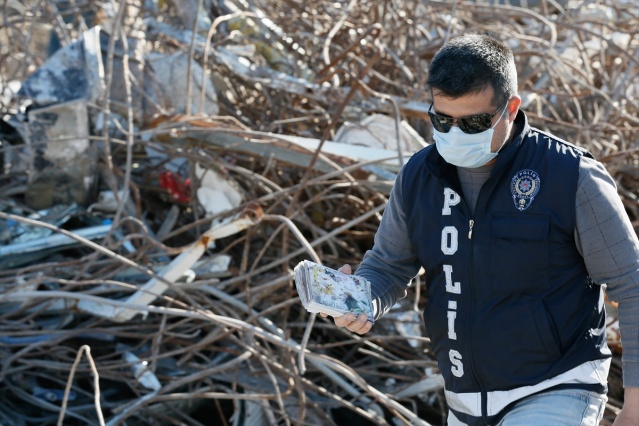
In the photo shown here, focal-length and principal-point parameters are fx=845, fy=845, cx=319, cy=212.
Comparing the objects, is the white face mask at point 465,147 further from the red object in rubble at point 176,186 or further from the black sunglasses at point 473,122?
the red object in rubble at point 176,186

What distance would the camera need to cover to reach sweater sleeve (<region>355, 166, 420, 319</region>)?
84.7 inches

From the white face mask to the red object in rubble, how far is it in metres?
2.47

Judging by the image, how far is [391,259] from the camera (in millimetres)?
2184

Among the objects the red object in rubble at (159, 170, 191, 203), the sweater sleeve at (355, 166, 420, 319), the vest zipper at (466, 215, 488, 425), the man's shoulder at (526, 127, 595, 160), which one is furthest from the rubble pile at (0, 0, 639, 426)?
the man's shoulder at (526, 127, 595, 160)

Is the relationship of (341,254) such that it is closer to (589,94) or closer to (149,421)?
(149,421)

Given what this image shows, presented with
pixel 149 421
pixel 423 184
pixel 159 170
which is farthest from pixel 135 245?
pixel 423 184

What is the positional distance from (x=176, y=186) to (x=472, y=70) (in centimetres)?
266

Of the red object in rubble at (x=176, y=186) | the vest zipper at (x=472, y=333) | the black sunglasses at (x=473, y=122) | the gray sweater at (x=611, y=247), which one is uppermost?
the black sunglasses at (x=473, y=122)

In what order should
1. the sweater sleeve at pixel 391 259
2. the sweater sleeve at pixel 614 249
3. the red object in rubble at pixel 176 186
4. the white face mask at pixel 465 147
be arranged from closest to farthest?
the sweater sleeve at pixel 614 249 → the white face mask at pixel 465 147 → the sweater sleeve at pixel 391 259 → the red object in rubble at pixel 176 186

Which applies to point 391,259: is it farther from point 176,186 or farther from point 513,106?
point 176,186

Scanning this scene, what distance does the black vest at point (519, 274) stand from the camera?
1885mm

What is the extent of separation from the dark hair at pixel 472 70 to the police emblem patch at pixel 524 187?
0.17m

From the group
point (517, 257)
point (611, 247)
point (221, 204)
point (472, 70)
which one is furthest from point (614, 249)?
point (221, 204)

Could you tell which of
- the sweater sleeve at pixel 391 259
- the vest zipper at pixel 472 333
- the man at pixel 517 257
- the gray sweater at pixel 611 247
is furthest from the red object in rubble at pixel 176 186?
the gray sweater at pixel 611 247
